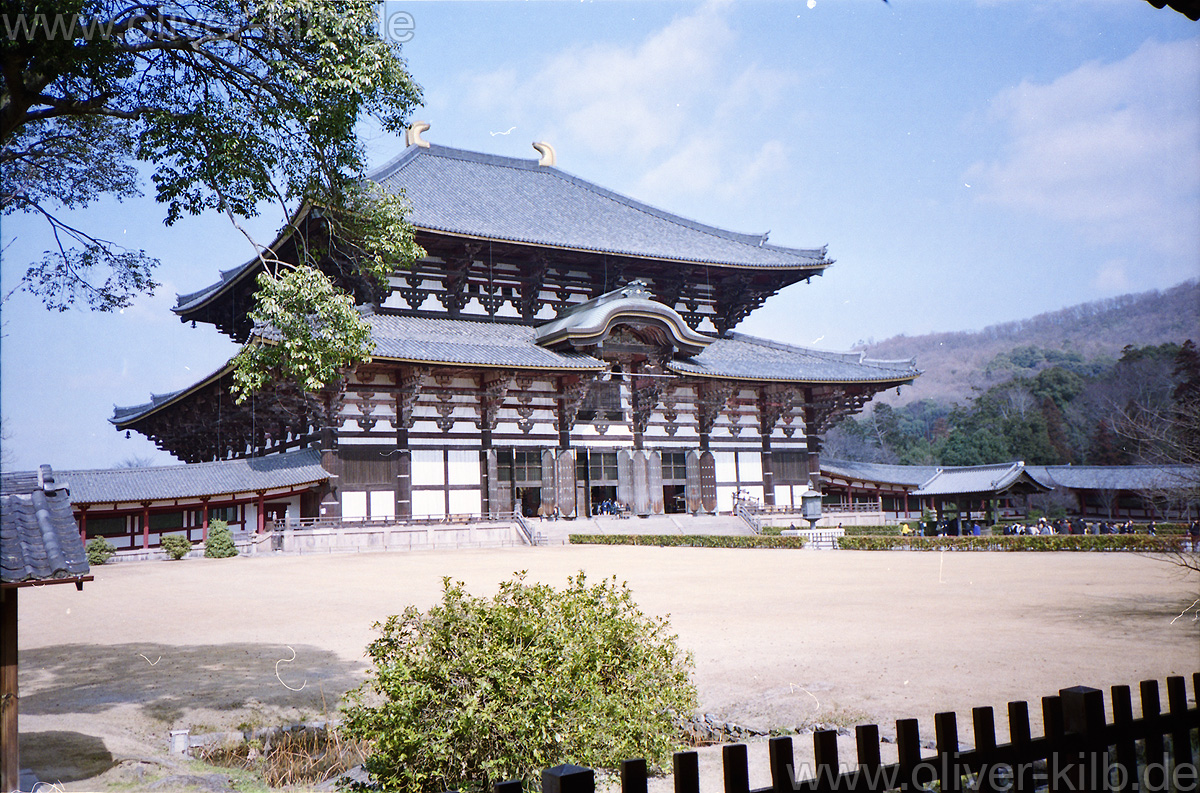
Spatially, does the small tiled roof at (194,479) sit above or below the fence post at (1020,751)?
above

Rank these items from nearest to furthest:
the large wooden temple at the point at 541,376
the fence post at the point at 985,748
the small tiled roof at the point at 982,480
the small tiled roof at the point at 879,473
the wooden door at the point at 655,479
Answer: the fence post at the point at 985,748, the large wooden temple at the point at 541,376, the small tiled roof at the point at 982,480, the wooden door at the point at 655,479, the small tiled roof at the point at 879,473

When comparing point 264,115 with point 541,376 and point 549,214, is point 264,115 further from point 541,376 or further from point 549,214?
point 549,214

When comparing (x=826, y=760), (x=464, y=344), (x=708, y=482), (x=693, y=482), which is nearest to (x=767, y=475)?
(x=708, y=482)

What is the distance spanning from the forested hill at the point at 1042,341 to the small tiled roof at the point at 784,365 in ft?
188

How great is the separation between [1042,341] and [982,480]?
100 metres

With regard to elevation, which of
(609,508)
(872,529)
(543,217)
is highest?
(543,217)

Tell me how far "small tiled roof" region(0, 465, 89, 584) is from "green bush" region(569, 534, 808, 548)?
22837 millimetres

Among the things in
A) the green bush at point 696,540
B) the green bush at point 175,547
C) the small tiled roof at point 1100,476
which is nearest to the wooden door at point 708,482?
the green bush at point 696,540

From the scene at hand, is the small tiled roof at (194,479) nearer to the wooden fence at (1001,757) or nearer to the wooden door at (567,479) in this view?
the wooden door at (567,479)

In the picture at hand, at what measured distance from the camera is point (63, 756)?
573cm

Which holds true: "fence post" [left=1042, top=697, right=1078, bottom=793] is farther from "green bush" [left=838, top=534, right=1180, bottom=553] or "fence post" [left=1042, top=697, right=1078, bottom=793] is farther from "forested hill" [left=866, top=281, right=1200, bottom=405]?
"forested hill" [left=866, top=281, right=1200, bottom=405]

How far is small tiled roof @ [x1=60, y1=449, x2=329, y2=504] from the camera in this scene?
2516 cm

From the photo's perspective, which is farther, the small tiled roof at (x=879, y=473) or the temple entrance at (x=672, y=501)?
the small tiled roof at (x=879, y=473)

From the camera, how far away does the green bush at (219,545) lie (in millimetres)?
24656
